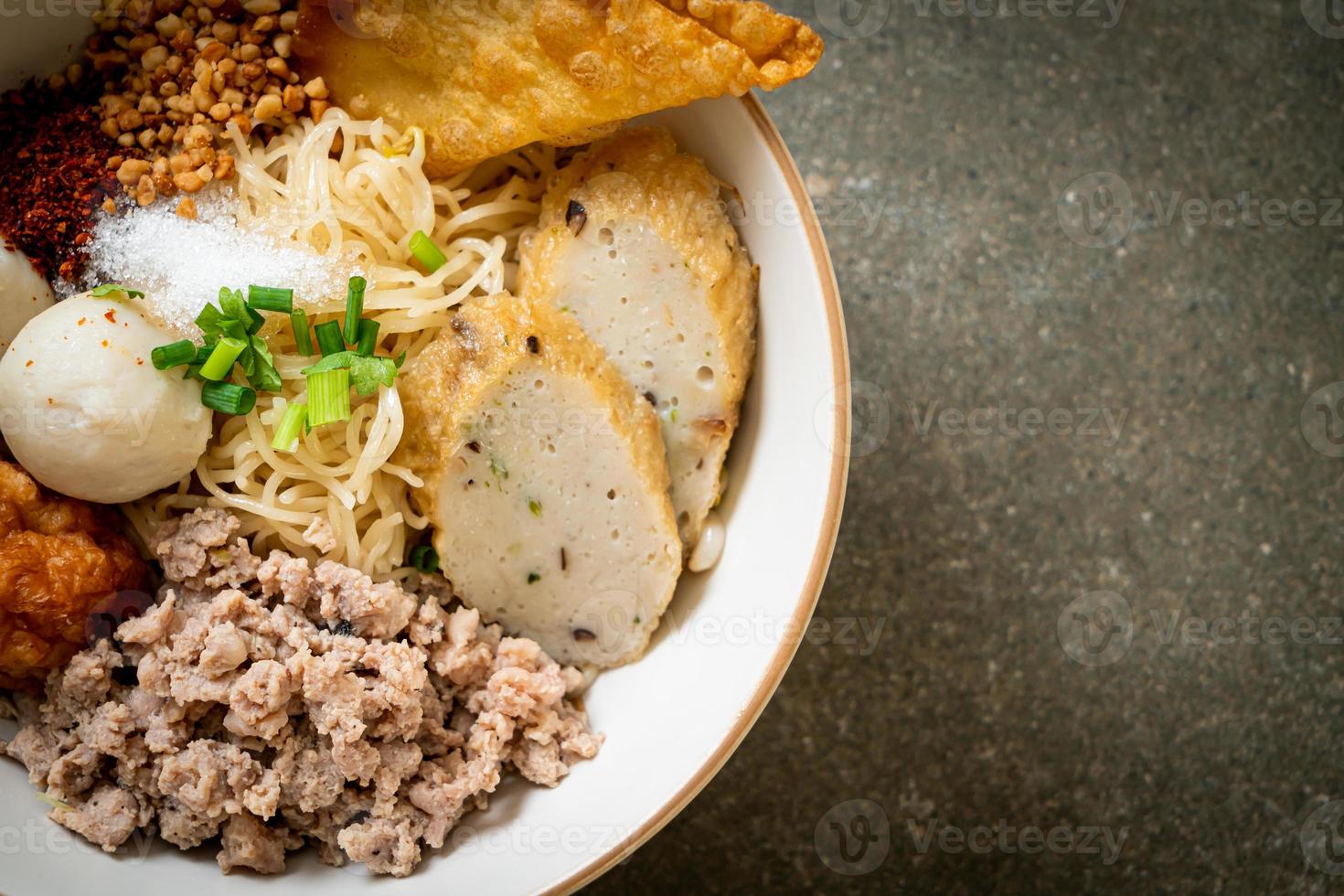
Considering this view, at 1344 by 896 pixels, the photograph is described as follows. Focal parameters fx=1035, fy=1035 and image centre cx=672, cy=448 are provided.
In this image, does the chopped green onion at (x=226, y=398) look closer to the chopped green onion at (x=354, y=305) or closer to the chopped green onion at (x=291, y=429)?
the chopped green onion at (x=291, y=429)

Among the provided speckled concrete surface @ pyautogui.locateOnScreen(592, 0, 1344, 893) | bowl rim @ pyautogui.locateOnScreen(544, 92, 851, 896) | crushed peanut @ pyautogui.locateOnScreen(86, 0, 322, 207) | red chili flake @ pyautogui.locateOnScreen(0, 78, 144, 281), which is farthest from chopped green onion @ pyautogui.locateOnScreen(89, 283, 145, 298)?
speckled concrete surface @ pyautogui.locateOnScreen(592, 0, 1344, 893)

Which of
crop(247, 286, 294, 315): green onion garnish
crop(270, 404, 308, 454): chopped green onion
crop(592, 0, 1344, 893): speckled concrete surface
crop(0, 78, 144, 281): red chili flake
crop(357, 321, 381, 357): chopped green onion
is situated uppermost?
crop(0, 78, 144, 281): red chili flake

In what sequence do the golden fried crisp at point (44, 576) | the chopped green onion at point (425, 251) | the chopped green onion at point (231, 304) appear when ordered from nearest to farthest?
the golden fried crisp at point (44, 576) → the chopped green onion at point (231, 304) → the chopped green onion at point (425, 251)

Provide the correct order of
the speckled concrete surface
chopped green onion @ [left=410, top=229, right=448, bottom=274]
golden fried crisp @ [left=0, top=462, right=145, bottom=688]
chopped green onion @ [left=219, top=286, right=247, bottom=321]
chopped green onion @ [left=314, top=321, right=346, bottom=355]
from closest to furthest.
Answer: golden fried crisp @ [left=0, top=462, right=145, bottom=688]
chopped green onion @ [left=219, top=286, right=247, bottom=321]
chopped green onion @ [left=314, top=321, right=346, bottom=355]
chopped green onion @ [left=410, top=229, right=448, bottom=274]
the speckled concrete surface

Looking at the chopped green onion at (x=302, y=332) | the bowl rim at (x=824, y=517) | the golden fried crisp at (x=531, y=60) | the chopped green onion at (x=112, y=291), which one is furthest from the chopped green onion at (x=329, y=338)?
the bowl rim at (x=824, y=517)

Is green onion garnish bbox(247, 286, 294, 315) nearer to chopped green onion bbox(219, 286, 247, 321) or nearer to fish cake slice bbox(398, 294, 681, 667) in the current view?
chopped green onion bbox(219, 286, 247, 321)

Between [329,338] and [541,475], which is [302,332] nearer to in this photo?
[329,338]

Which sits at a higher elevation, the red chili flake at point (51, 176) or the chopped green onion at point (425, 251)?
the red chili flake at point (51, 176)
